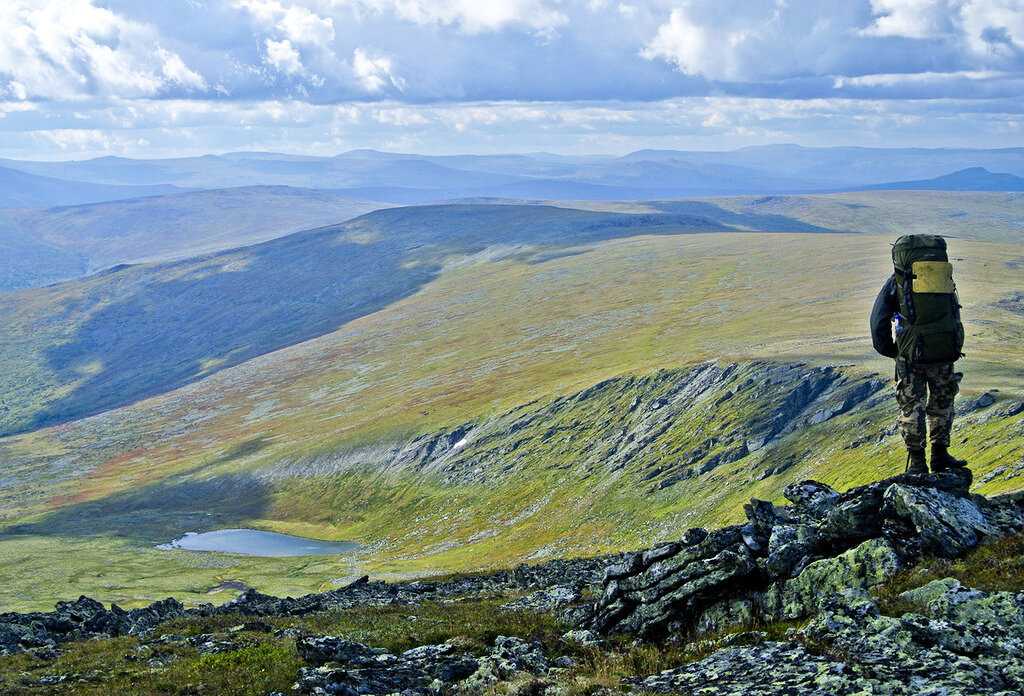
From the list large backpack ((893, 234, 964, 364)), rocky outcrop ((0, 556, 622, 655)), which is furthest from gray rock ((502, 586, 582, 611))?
large backpack ((893, 234, 964, 364))

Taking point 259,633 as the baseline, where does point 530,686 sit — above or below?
above

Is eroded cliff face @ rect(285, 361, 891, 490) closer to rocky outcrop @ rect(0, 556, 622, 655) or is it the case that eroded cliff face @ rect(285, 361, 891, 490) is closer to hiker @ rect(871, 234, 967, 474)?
rocky outcrop @ rect(0, 556, 622, 655)

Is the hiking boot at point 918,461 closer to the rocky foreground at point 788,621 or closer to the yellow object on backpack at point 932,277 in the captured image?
the rocky foreground at point 788,621

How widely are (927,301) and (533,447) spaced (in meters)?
82.1

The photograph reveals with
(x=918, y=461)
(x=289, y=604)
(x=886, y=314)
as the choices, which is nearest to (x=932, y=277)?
(x=886, y=314)

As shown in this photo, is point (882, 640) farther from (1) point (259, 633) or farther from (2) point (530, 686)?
(1) point (259, 633)

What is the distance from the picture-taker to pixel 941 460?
54.7ft

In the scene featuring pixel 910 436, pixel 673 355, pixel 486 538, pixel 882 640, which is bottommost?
pixel 486 538

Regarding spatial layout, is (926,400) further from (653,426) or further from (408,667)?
(653,426)

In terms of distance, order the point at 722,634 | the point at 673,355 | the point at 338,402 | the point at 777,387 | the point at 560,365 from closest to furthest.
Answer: the point at 722,634 < the point at 777,387 < the point at 673,355 < the point at 560,365 < the point at 338,402

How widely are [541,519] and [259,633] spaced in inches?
2280

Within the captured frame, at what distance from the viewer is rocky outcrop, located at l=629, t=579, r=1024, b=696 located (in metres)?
10.4

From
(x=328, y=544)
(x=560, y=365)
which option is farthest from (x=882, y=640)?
(x=560, y=365)

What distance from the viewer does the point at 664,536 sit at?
58.5m
